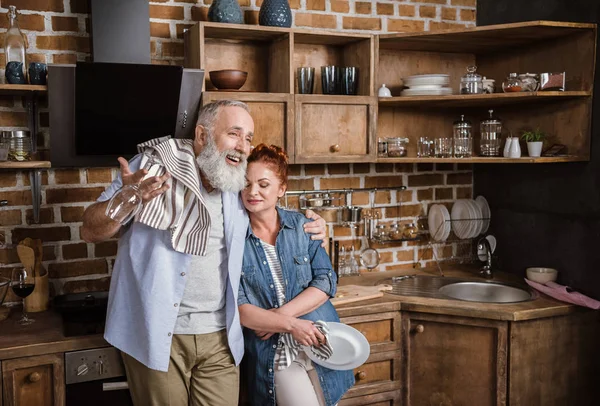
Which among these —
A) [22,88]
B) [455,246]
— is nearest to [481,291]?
[455,246]

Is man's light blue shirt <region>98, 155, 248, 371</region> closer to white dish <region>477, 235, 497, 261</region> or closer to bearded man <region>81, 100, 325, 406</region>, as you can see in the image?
bearded man <region>81, 100, 325, 406</region>

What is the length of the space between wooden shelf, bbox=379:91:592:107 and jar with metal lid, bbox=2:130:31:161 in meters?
1.63

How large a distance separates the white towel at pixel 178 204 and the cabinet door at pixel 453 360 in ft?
3.92

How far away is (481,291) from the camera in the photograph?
132 inches

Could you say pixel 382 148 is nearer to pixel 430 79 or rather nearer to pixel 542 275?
pixel 430 79

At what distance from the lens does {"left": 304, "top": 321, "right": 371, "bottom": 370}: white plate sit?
2.40m

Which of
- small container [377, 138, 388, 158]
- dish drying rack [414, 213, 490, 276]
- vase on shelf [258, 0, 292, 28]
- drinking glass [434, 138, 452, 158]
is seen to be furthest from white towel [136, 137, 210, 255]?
dish drying rack [414, 213, 490, 276]

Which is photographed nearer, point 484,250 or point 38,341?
point 38,341

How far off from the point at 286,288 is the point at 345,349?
1.05ft

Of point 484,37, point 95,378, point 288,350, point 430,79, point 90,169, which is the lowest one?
point 95,378

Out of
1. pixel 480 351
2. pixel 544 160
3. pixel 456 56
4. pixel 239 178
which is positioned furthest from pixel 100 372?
pixel 456 56

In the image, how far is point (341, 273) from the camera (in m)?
3.44

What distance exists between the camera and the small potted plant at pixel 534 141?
10.1 ft

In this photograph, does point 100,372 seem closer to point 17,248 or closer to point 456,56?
point 17,248
